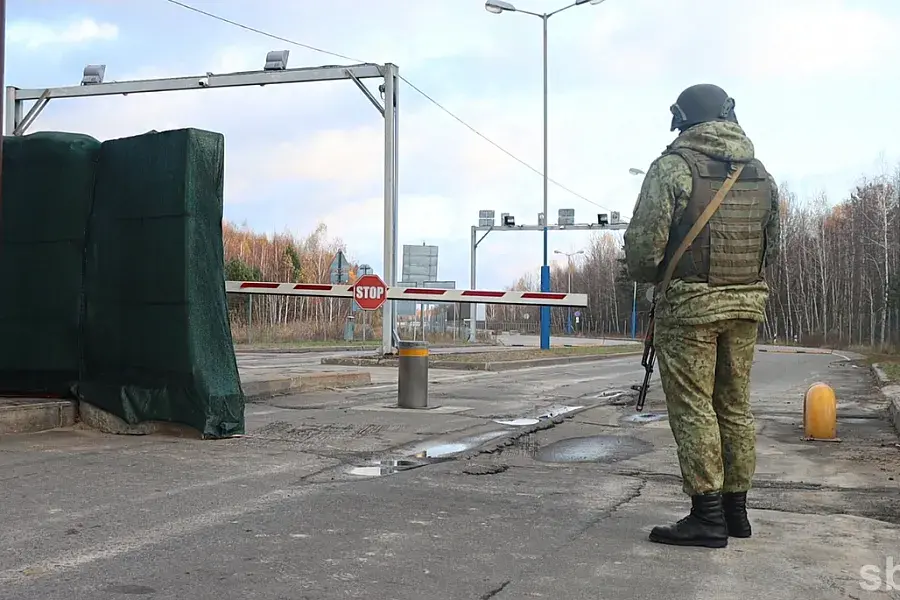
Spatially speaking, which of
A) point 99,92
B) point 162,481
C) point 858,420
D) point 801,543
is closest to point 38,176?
point 162,481

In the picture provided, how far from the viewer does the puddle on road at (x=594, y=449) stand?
723 centimetres

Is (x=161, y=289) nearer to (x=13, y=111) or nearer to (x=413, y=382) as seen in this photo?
(x=413, y=382)

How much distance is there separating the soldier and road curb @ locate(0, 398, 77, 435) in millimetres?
5610

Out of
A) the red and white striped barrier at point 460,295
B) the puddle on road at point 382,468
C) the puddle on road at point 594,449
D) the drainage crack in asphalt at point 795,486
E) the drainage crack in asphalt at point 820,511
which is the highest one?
the red and white striped barrier at point 460,295

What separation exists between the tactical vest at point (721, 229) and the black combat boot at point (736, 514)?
1052 mm

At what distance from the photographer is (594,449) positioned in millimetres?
7754

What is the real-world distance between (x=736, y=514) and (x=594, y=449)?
3372 mm

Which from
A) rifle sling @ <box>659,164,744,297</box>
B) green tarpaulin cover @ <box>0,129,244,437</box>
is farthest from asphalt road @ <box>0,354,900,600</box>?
rifle sling @ <box>659,164,744,297</box>

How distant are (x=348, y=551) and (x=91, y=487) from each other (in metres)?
2.20

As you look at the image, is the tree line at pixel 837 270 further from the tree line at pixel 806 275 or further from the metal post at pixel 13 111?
the metal post at pixel 13 111

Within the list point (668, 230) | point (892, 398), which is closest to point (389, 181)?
point (892, 398)

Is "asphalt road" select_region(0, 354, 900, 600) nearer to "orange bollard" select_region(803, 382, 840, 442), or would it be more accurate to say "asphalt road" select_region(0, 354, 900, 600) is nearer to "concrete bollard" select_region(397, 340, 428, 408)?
"orange bollard" select_region(803, 382, 840, 442)

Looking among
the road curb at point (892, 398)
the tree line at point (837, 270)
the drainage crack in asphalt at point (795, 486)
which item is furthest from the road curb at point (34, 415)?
the tree line at point (837, 270)

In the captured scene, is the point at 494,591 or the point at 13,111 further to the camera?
the point at 13,111
